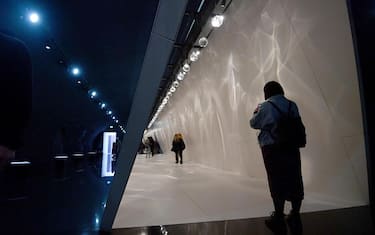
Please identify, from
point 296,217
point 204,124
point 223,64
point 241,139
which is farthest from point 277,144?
point 204,124

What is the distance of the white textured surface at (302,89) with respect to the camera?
11.1 feet

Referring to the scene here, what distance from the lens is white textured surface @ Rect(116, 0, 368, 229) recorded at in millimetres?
3385

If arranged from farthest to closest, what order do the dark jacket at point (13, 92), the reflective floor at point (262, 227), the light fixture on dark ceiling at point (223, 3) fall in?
the light fixture on dark ceiling at point (223, 3)
the reflective floor at point (262, 227)
the dark jacket at point (13, 92)

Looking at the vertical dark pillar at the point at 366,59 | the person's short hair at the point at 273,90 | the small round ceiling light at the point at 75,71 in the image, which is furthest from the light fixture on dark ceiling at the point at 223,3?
the small round ceiling light at the point at 75,71

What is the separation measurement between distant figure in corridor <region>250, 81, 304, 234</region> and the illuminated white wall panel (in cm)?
151

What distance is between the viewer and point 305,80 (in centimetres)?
426

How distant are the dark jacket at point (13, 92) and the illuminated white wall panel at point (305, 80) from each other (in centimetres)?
399

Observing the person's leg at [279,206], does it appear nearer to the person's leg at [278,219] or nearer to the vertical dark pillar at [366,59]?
the person's leg at [278,219]

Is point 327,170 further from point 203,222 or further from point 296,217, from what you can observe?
point 203,222

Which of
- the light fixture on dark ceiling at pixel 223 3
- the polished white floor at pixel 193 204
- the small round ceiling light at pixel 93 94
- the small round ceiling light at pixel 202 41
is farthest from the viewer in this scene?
the small round ceiling light at pixel 93 94

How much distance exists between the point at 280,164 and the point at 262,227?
711mm

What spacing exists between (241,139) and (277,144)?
4639 millimetres

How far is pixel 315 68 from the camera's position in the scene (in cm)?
399

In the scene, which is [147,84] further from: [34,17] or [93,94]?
[93,94]
